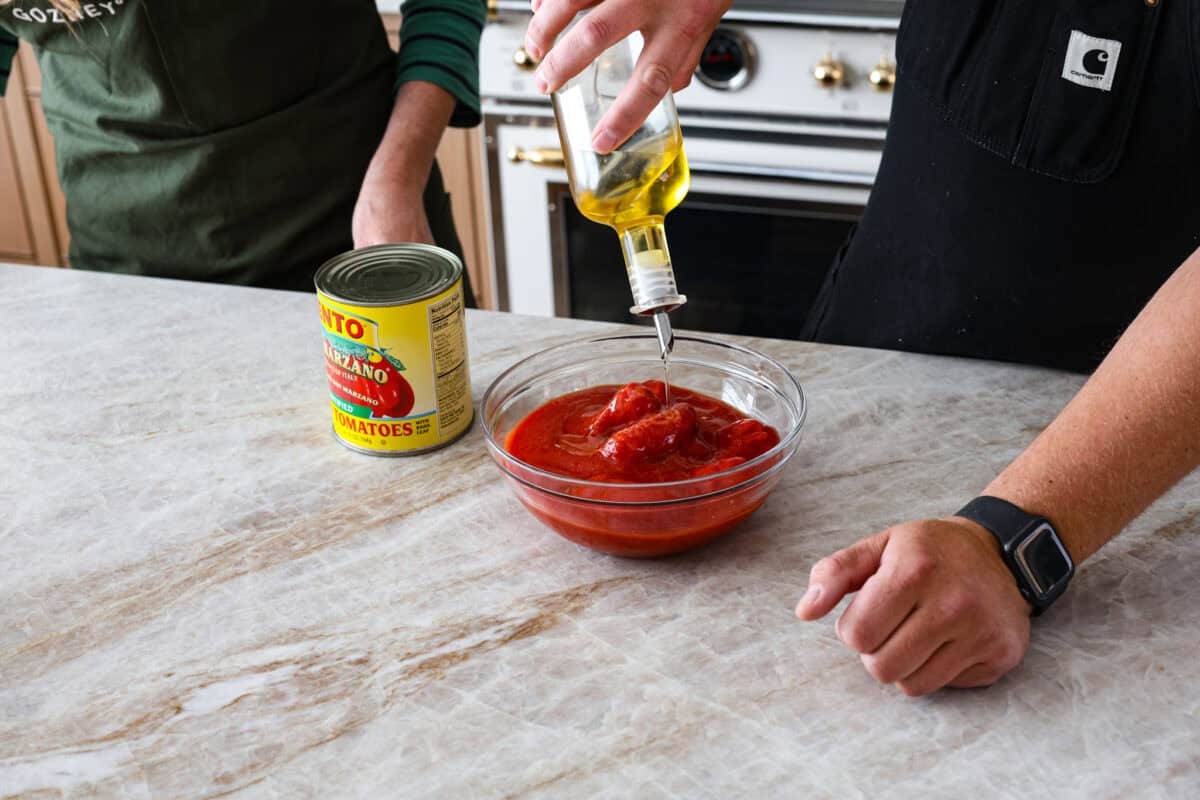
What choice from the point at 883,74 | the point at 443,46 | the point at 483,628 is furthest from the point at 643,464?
the point at 883,74

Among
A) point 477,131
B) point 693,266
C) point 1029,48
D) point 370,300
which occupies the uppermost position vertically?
point 1029,48

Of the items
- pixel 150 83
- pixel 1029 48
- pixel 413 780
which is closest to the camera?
pixel 413 780

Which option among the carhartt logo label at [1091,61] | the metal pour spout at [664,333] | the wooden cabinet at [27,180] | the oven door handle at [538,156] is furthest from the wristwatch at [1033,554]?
the wooden cabinet at [27,180]

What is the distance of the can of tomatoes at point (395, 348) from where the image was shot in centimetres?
94

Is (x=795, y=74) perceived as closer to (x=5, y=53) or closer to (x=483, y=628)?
(x=5, y=53)

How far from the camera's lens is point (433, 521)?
0.93m

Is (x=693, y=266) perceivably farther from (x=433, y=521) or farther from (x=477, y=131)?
(x=433, y=521)

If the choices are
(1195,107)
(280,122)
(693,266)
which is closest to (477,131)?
(693,266)

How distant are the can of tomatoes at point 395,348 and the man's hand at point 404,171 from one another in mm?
281

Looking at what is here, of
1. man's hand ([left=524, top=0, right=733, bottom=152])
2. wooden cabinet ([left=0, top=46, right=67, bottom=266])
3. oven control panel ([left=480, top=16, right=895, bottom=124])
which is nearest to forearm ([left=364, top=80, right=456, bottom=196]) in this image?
man's hand ([left=524, top=0, right=733, bottom=152])

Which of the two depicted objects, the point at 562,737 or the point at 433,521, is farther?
the point at 433,521

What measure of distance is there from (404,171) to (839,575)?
856mm

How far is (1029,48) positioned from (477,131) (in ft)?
4.74

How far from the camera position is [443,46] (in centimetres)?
152
